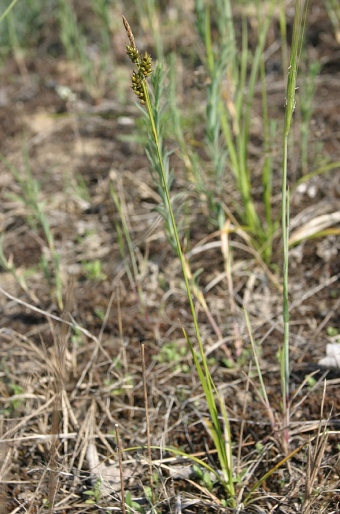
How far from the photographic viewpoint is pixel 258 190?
110 inches

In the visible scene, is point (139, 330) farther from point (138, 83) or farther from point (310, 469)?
point (138, 83)

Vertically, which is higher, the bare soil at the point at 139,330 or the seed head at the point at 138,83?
the seed head at the point at 138,83

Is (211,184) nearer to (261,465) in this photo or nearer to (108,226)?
(108,226)

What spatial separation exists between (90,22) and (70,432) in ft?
11.4

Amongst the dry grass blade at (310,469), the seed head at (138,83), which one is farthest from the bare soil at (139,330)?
the seed head at (138,83)

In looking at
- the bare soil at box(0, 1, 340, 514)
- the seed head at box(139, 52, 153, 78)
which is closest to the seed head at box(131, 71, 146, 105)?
the seed head at box(139, 52, 153, 78)

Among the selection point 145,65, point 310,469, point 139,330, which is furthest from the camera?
point 139,330

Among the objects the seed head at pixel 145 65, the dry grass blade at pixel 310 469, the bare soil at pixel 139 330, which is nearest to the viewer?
the seed head at pixel 145 65

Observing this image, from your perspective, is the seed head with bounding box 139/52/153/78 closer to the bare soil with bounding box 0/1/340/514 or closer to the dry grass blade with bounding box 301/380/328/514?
the bare soil with bounding box 0/1/340/514

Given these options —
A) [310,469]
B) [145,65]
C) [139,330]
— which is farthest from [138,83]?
[139,330]

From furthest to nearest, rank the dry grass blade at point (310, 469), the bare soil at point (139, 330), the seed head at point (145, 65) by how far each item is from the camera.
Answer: the bare soil at point (139, 330)
the dry grass blade at point (310, 469)
the seed head at point (145, 65)

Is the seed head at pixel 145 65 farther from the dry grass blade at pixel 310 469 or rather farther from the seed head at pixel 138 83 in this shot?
the dry grass blade at pixel 310 469

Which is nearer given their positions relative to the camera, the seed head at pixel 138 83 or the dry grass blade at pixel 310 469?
the seed head at pixel 138 83

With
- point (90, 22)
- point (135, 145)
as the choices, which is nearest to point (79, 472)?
point (135, 145)
